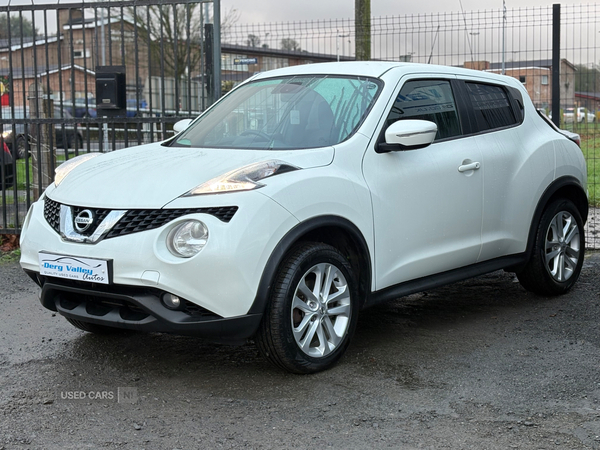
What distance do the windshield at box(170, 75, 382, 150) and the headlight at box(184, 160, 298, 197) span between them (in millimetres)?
440

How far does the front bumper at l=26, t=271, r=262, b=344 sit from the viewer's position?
396 cm

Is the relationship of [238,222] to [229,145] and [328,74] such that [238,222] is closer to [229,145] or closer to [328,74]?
[229,145]

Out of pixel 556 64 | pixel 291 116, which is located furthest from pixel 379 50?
pixel 291 116

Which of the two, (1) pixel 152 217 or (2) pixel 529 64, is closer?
(1) pixel 152 217

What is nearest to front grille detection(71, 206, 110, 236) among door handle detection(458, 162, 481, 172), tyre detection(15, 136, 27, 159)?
door handle detection(458, 162, 481, 172)

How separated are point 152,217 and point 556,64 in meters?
6.05

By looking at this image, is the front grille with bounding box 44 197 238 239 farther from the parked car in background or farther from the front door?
the parked car in background

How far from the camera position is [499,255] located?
564 centimetres

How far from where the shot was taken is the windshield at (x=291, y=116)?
476cm

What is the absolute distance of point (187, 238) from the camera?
3957 millimetres

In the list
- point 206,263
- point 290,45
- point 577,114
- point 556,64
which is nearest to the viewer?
point 206,263

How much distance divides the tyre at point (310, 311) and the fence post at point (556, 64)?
505 centimetres

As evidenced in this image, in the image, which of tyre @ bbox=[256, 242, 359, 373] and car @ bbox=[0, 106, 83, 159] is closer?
tyre @ bbox=[256, 242, 359, 373]

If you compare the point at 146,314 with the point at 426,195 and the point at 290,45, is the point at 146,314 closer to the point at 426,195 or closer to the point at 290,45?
the point at 426,195
